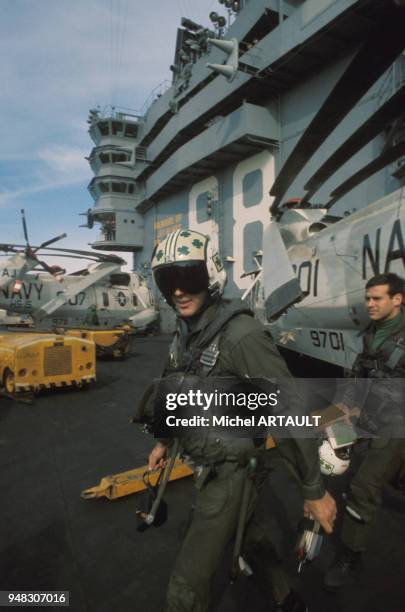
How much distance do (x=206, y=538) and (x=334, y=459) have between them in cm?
135

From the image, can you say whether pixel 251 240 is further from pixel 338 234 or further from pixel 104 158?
pixel 104 158

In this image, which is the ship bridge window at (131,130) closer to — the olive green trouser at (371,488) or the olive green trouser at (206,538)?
the olive green trouser at (371,488)

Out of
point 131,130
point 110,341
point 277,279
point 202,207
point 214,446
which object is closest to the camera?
point 214,446

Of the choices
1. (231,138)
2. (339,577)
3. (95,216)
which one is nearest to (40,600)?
(339,577)

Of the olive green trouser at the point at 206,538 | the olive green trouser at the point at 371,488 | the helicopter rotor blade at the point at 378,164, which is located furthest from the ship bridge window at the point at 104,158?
the olive green trouser at the point at 206,538

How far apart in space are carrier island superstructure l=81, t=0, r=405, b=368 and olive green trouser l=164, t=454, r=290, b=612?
124 inches

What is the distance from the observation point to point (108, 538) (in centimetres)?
298

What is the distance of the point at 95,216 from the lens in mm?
33969

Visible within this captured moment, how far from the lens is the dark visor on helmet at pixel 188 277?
6.84ft

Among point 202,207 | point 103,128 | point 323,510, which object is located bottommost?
point 323,510

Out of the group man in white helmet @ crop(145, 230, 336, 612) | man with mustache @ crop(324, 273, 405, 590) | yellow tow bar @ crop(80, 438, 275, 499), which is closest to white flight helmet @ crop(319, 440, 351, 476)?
man with mustache @ crop(324, 273, 405, 590)

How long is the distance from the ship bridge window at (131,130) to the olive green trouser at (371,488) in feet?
119

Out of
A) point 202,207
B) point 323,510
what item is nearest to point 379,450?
point 323,510

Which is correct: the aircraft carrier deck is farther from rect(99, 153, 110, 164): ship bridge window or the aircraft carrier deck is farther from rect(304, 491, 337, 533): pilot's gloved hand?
rect(99, 153, 110, 164): ship bridge window
